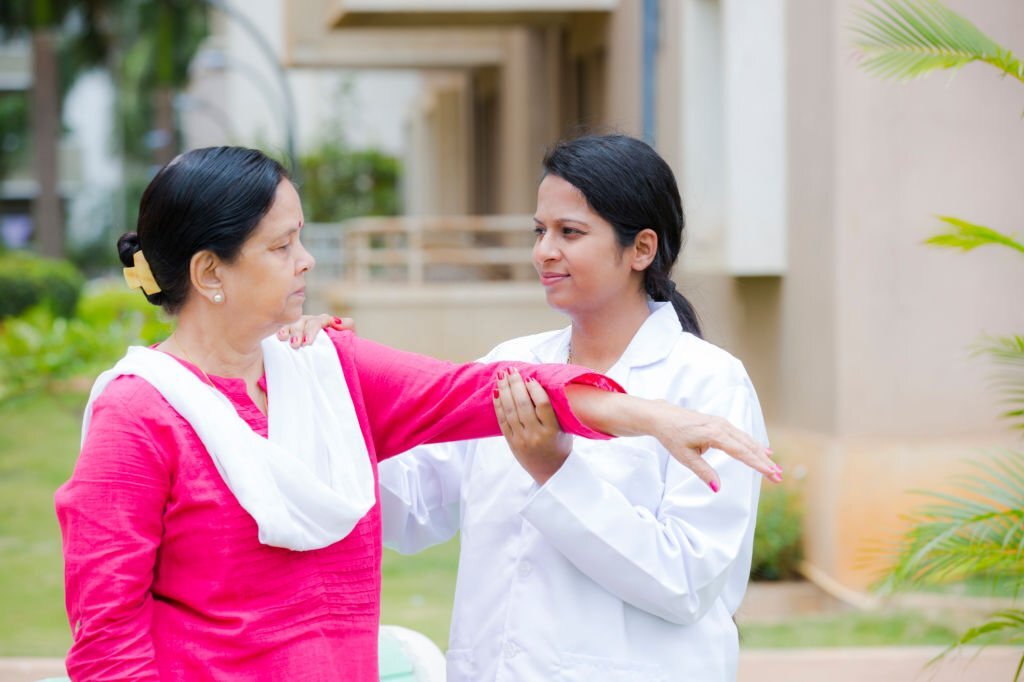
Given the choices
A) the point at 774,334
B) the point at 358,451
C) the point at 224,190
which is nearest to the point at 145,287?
the point at 224,190

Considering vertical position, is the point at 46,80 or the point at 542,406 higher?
the point at 46,80

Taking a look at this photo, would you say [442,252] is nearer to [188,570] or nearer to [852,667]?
[852,667]

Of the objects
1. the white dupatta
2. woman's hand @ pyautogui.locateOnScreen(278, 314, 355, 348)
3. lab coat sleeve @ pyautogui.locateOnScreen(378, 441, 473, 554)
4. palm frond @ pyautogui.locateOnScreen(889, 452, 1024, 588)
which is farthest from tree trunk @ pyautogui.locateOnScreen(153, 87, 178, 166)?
the white dupatta

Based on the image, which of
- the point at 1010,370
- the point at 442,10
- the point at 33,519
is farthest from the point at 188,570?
the point at 442,10

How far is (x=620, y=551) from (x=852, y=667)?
3.86 m

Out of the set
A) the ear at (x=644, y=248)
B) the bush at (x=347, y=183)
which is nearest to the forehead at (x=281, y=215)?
the ear at (x=644, y=248)

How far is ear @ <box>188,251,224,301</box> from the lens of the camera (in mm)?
2381

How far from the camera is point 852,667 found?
5.96m

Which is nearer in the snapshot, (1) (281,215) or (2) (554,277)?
(1) (281,215)

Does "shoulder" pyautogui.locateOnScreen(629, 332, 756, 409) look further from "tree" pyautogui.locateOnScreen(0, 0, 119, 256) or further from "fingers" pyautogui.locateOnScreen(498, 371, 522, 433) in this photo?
"tree" pyautogui.locateOnScreen(0, 0, 119, 256)

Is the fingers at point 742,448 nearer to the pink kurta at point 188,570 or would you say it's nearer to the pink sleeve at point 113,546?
the pink kurta at point 188,570

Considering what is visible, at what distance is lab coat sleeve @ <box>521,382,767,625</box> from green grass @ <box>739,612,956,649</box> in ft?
14.3

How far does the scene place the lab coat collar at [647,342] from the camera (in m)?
2.76

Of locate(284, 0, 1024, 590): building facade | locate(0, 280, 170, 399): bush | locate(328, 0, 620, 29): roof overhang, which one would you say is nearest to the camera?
locate(284, 0, 1024, 590): building facade
